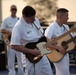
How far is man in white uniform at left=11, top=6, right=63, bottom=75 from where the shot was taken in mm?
4422

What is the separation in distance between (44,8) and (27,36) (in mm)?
4433

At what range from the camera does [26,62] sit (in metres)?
4.54

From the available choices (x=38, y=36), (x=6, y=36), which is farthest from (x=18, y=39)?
(x=6, y=36)

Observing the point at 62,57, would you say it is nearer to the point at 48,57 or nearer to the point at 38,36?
the point at 48,57

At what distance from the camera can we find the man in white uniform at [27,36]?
174 inches

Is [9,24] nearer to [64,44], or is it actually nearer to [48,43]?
[64,44]

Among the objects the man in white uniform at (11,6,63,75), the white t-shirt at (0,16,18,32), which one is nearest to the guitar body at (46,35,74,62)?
the man in white uniform at (11,6,63,75)

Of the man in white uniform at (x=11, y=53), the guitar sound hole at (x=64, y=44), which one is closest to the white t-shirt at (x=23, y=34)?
the guitar sound hole at (x=64, y=44)

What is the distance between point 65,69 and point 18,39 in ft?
3.55

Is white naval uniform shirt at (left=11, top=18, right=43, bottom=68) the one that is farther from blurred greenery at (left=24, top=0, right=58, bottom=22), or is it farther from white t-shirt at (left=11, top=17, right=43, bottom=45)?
blurred greenery at (left=24, top=0, right=58, bottom=22)

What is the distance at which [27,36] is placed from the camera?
4.50 meters

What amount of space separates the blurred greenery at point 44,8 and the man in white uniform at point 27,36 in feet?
13.5

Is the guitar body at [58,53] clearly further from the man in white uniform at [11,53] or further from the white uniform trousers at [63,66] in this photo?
the man in white uniform at [11,53]

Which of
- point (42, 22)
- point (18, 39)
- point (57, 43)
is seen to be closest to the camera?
point (18, 39)
